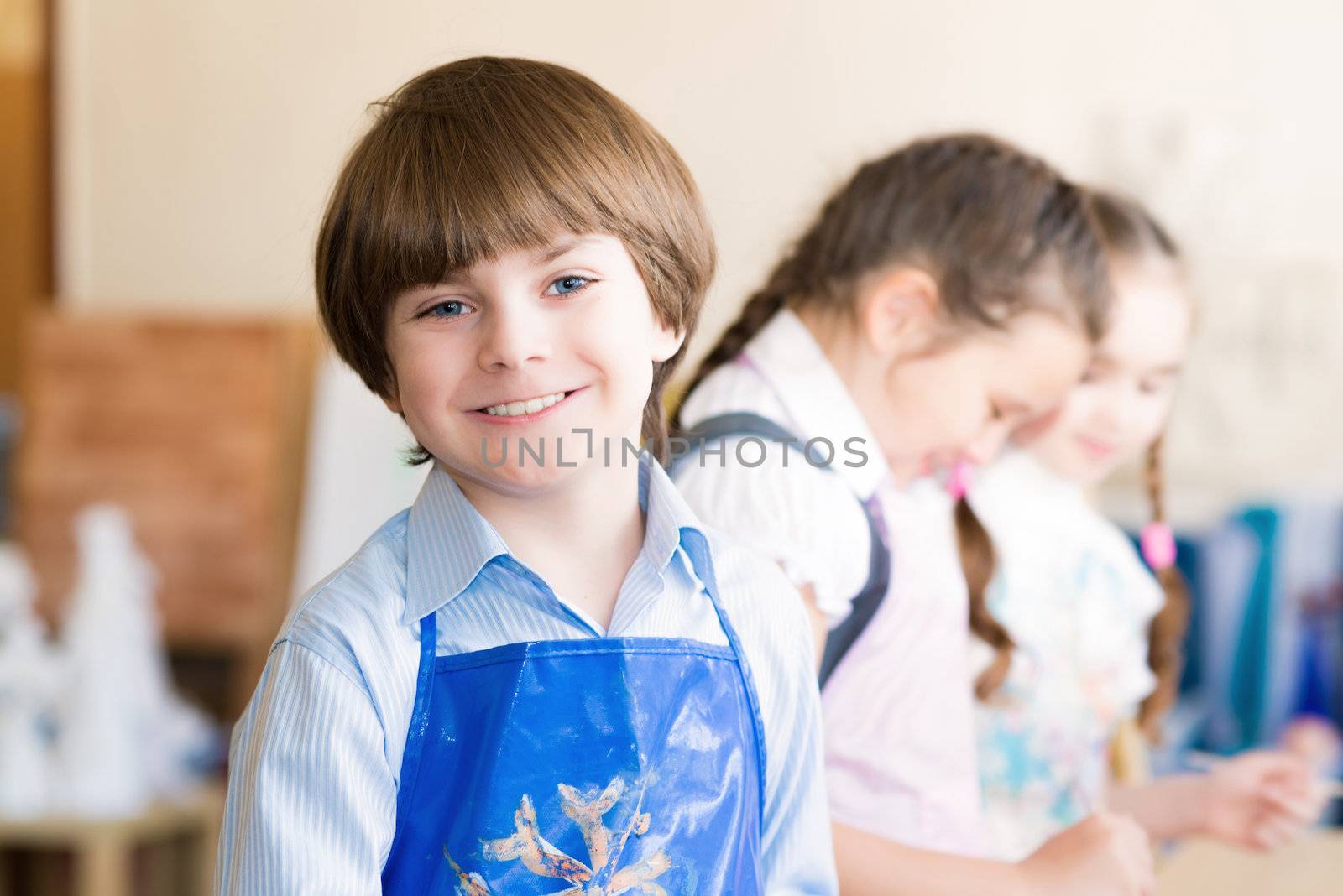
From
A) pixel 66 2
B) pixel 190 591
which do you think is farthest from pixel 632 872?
pixel 66 2

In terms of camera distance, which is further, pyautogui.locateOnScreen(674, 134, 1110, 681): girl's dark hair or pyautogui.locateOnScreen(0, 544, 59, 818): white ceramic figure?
pyautogui.locateOnScreen(0, 544, 59, 818): white ceramic figure

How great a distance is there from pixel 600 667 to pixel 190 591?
1802mm

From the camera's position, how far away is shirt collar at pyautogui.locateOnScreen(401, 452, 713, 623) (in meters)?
0.65

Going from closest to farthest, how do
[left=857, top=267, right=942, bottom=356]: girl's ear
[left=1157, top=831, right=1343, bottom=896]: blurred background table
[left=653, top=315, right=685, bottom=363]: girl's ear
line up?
[left=653, top=315, right=685, bottom=363]: girl's ear, [left=857, top=267, right=942, bottom=356]: girl's ear, [left=1157, top=831, right=1343, bottom=896]: blurred background table

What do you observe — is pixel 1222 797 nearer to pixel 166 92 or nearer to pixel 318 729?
pixel 318 729

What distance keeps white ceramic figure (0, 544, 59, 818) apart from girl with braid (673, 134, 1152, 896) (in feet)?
4.54

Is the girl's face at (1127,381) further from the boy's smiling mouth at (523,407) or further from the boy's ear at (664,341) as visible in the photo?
the boy's smiling mouth at (523,407)

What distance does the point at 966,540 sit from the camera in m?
1.12

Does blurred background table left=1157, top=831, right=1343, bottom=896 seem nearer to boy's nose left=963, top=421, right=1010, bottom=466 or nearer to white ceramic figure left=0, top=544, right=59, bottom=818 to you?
boy's nose left=963, top=421, right=1010, bottom=466

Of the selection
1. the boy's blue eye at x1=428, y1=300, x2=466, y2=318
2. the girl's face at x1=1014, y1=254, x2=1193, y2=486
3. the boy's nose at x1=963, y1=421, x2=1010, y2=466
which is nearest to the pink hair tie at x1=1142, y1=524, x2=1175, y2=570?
the girl's face at x1=1014, y1=254, x2=1193, y2=486

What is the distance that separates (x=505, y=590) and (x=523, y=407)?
0.09m

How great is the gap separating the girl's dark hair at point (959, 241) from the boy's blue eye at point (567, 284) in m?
0.32

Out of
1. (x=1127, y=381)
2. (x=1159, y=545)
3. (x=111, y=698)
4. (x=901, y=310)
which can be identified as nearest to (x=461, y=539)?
(x=901, y=310)

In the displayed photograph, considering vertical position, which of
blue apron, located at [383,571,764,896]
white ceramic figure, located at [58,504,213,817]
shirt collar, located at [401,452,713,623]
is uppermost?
shirt collar, located at [401,452,713,623]
